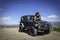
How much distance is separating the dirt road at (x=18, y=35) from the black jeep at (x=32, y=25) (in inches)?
2.3

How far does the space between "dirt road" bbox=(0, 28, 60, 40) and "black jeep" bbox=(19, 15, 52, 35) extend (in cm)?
6

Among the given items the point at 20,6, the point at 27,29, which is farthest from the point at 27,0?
the point at 27,29

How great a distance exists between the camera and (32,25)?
7.04 feet

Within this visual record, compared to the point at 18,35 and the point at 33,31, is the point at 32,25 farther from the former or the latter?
the point at 18,35

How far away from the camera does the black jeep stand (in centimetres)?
211

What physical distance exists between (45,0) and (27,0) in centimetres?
25

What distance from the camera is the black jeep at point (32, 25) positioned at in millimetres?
2106

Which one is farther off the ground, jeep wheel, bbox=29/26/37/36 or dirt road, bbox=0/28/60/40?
jeep wheel, bbox=29/26/37/36

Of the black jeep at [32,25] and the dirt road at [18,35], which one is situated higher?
the black jeep at [32,25]

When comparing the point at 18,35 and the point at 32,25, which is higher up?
the point at 32,25

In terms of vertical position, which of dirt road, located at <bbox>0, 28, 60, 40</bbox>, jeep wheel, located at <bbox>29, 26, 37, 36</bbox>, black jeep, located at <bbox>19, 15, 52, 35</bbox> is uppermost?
black jeep, located at <bbox>19, 15, 52, 35</bbox>

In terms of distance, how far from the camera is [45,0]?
2.19 metres

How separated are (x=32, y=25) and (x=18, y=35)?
0.76 feet

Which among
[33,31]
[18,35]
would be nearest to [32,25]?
[33,31]
